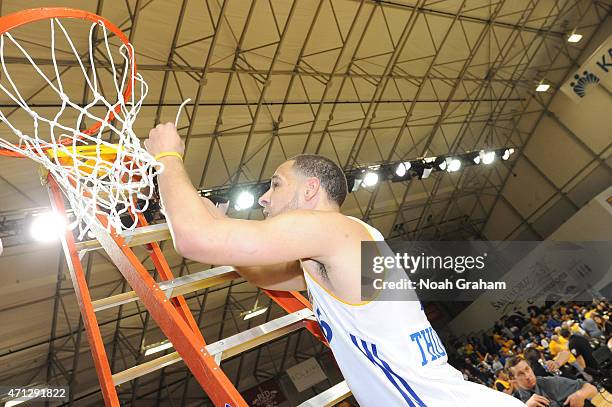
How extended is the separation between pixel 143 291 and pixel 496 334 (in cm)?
1544

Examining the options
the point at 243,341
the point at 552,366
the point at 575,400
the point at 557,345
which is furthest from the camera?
the point at 557,345

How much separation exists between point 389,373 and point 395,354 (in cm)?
11

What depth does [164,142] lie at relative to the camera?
213 centimetres

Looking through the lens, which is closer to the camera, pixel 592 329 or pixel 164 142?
pixel 164 142

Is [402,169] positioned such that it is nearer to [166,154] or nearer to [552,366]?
[552,366]

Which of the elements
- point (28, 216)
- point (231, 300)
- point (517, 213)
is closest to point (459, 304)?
point (517, 213)

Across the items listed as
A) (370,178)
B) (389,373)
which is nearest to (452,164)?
(370,178)

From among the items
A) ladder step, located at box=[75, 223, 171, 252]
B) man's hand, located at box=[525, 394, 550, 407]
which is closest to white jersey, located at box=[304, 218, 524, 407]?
ladder step, located at box=[75, 223, 171, 252]

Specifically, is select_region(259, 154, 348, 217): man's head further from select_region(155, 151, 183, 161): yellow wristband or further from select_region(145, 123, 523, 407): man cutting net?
select_region(155, 151, 183, 161): yellow wristband

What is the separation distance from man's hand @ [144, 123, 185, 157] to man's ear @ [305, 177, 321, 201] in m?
0.59

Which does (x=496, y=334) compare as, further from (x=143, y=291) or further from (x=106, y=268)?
(x=143, y=291)

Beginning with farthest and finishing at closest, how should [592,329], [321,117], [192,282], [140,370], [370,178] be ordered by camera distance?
[370,178] → [321,117] → [592,329] → [140,370] → [192,282]

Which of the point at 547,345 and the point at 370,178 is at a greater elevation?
the point at 370,178

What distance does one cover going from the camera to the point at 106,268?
10.5 meters
